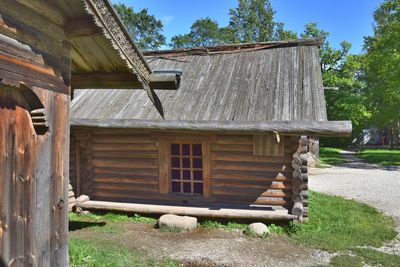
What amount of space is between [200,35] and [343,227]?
44.8m

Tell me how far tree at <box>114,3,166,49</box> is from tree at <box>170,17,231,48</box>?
11.0ft

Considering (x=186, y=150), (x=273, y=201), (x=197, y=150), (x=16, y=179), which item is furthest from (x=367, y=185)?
(x=16, y=179)

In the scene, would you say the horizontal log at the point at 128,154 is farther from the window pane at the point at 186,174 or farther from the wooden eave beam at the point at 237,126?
the wooden eave beam at the point at 237,126

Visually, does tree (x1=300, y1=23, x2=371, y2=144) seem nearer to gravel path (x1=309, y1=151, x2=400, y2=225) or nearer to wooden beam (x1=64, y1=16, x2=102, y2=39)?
gravel path (x1=309, y1=151, x2=400, y2=225)

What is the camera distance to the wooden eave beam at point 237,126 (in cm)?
760

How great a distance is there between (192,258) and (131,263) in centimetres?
123

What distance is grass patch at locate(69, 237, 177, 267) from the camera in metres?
5.46

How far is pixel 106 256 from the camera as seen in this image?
19.3 feet

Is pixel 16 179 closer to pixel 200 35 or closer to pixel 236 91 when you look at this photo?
pixel 236 91

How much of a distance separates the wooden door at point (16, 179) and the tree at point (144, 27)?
1690 inches

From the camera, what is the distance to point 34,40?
10.2 feet

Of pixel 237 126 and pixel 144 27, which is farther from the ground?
pixel 144 27

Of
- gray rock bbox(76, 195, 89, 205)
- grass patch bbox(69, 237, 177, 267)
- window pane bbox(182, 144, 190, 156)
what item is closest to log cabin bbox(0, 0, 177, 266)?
grass patch bbox(69, 237, 177, 267)

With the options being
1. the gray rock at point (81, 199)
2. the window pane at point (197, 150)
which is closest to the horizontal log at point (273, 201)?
the window pane at point (197, 150)
